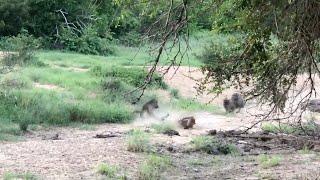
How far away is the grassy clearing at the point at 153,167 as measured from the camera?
8.77 m

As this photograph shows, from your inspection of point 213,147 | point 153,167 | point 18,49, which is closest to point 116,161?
point 153,167

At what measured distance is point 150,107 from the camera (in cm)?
A: 1645

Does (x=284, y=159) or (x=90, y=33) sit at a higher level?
(x=90, y=33)

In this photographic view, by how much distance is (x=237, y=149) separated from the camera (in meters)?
11.6

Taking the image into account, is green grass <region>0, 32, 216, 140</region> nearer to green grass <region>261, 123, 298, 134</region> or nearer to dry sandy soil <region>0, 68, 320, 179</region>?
dry sandy soil <region>0, 68, 320, 179</region>

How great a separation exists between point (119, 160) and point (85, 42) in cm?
1823

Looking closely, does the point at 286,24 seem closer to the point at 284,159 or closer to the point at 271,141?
the point at 284,159

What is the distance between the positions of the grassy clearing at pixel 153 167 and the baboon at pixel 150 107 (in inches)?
231

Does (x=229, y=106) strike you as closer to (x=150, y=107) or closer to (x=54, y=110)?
(x=150, y=107)

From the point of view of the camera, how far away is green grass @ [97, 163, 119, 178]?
8.97 m

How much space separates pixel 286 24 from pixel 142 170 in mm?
3222

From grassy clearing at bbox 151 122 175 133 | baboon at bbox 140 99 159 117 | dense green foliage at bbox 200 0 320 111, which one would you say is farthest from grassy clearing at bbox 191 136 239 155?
baboon at bbox 140 99 159 117

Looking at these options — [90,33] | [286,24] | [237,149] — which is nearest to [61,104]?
[237,149]

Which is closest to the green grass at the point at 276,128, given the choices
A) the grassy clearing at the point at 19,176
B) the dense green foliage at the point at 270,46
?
the dense green foliage at the point at 270,46
